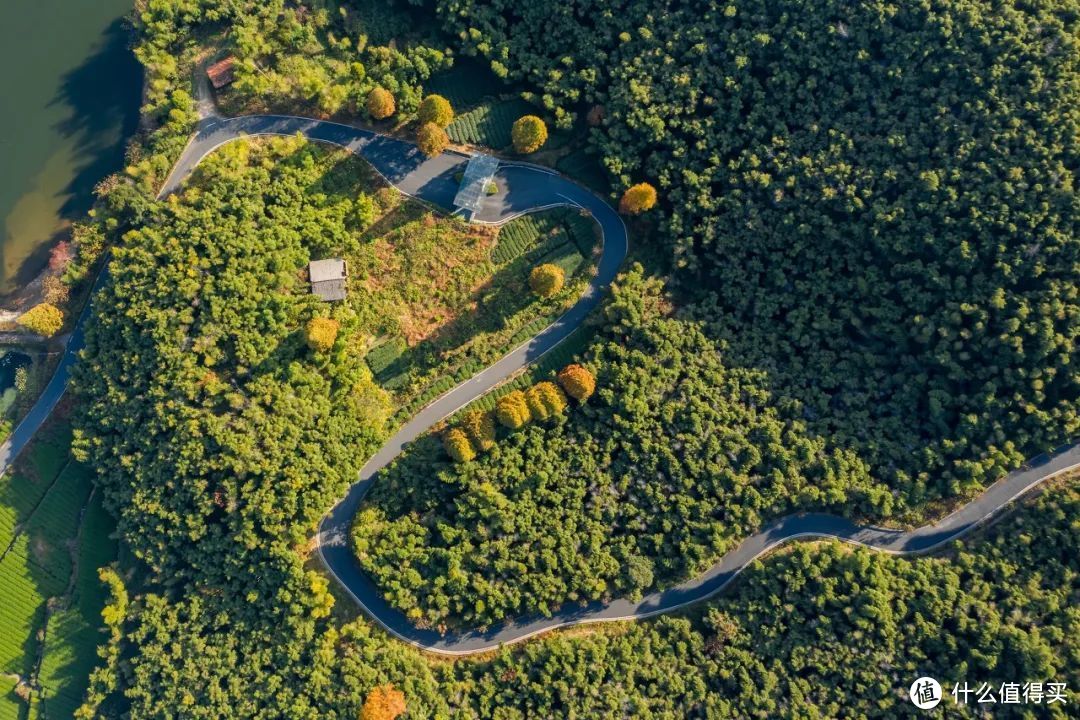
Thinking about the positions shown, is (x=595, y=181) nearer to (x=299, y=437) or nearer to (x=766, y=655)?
(x=299, y=437)

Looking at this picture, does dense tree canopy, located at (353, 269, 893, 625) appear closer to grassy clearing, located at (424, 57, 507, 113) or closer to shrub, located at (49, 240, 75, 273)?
grassy clearing, located at (424, 57, 507, 113)

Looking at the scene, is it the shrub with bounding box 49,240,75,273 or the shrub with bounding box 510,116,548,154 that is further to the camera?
the shrub with bounding box 49,240,75,273

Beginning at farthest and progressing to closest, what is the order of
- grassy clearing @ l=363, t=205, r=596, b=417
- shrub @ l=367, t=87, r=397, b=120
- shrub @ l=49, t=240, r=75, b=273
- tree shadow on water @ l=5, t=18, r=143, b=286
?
tree shadow on water @ l=5, t=18, r=143, b=286
shrub @ l=49, t=240, r=75, b=273
grassy clearing @ l=363, t=205, r=596, b=417
shrub @ l=367, t=87, r=397, b=120

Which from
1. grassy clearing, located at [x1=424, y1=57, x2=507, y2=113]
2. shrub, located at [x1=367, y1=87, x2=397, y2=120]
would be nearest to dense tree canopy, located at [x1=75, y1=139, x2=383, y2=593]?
shrub, located at [x1=367, y1=87, x2=397, y2=120]

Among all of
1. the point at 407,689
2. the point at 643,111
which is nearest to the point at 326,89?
the point at 643,111

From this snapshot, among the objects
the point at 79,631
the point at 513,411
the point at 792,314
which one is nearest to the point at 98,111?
the point at 79,631

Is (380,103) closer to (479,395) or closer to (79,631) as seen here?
(479,395)
